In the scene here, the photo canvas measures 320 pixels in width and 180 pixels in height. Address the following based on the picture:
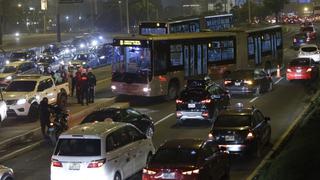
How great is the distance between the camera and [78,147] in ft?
48.8

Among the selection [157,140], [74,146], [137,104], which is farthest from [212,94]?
[74,146]

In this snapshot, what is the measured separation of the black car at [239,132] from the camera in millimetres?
18188

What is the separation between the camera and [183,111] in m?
25.7

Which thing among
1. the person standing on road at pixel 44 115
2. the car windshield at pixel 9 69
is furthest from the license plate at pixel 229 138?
the car windshield at pixel 9 69

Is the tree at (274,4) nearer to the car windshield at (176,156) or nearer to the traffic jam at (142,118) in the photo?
the traffic jam at (142,118)

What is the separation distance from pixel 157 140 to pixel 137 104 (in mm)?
10687

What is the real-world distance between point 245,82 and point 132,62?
20.8ft

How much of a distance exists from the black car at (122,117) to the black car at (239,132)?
3.80 metres

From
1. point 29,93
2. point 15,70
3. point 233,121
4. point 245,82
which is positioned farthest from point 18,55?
point 233,121

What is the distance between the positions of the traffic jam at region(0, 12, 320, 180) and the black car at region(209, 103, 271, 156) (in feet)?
0.09

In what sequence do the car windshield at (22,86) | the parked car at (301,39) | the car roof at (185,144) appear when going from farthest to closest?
the parked car at (301,39), the car windshield at (22,86), the car roof at (185,144)

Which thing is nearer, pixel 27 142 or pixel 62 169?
pixel 62 169

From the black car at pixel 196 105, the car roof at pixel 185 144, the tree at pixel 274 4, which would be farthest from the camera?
the tree at pixel 274 4

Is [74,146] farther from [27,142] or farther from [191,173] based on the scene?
[27,142]
